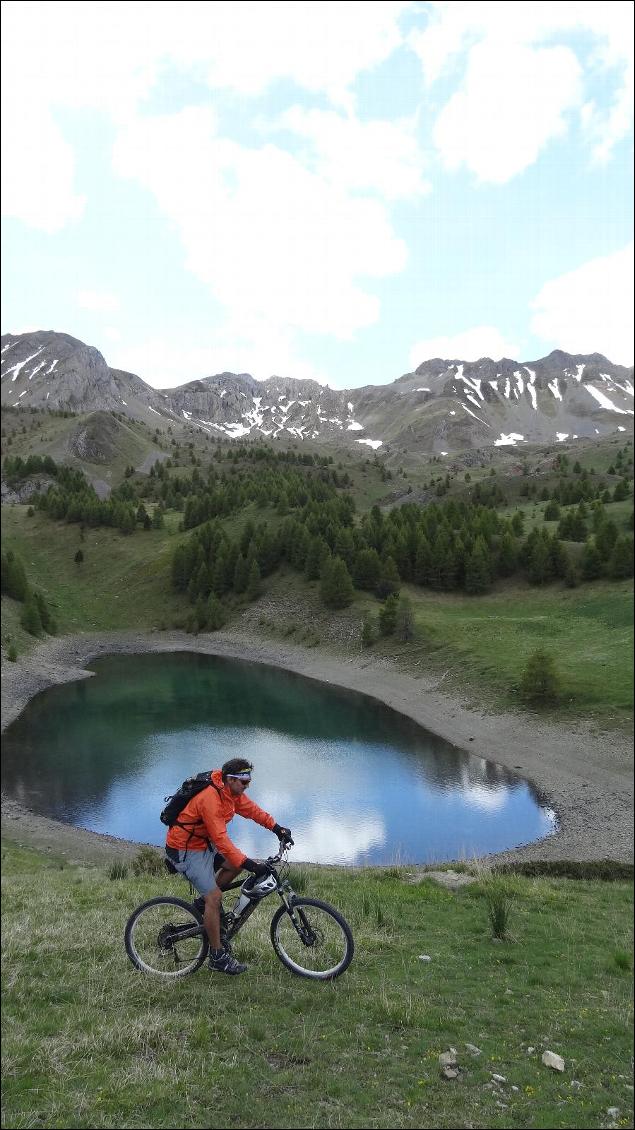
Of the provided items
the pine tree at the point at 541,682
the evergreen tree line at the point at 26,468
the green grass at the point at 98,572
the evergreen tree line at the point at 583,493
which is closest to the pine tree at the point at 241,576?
the green grass at the point at 98,572

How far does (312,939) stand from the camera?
9.09m

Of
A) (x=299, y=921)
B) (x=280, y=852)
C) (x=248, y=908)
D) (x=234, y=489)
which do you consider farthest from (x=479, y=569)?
(x=234, y=489)

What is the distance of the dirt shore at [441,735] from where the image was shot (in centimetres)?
3338

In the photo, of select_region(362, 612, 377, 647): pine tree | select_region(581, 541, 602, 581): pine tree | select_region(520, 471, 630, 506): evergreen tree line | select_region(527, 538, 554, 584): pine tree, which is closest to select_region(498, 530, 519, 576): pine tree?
select_region(527, 538, 554, 584): pine tree

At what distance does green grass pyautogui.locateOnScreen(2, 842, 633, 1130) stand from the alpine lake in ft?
43.3

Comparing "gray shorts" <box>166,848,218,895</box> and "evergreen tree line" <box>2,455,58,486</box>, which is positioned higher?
"evergreen tree line" <box>2,455,58,486</box>

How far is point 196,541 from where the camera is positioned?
98.5 metres

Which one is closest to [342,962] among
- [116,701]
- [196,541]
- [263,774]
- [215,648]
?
[263,774]

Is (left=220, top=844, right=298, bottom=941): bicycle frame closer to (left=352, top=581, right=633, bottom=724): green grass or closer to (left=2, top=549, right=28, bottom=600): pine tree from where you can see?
(left=352, top=581, right=633, bottom=724): green grass

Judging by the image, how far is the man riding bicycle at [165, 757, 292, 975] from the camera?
769 cm

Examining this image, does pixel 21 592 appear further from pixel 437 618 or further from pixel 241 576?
pixel 437 618

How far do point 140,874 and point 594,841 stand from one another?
2579 centimetres

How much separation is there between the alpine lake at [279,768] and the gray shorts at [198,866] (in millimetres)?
15242

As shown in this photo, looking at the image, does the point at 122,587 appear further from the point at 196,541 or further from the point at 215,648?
the point at 215,648
